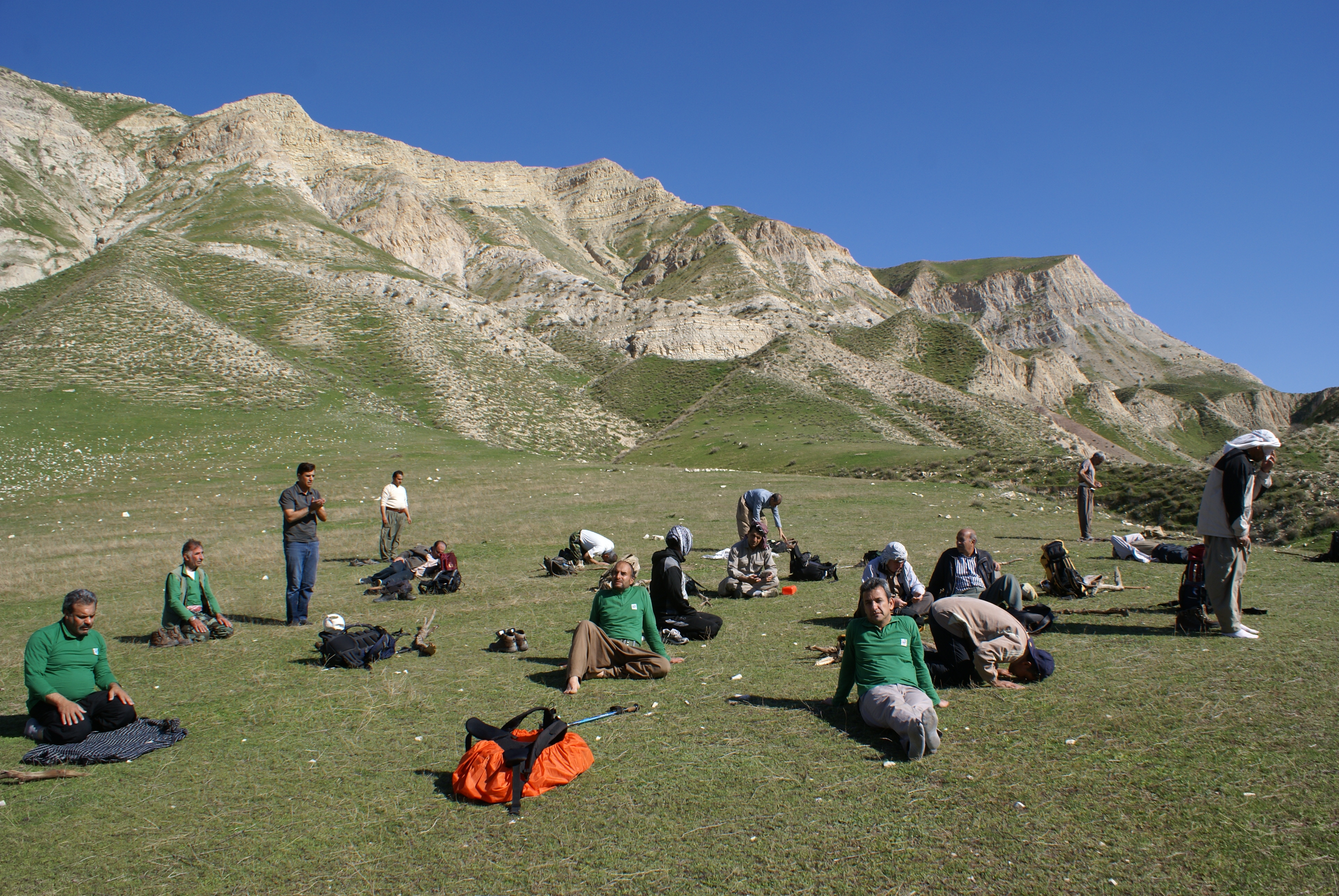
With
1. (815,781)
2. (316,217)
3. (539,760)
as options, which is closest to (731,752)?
(815,781)

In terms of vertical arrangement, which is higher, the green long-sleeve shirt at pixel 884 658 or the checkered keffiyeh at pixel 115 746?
the green long-sleeve shirt at pixel 884 658

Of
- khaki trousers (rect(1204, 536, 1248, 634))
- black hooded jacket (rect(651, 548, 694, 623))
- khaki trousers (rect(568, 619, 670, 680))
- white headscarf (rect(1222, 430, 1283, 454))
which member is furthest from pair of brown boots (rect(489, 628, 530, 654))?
white headscarf (rect(1222, 430, 1283, 454))

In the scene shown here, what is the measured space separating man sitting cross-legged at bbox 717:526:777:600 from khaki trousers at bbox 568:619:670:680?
483 cm

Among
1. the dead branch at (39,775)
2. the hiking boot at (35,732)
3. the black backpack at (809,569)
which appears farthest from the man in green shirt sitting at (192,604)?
the black backpack at (809,569)

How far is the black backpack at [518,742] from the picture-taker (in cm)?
552

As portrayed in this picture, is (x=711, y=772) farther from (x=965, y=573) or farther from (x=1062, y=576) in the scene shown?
(x=1062, y=576)

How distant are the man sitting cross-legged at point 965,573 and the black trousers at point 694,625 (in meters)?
3.19

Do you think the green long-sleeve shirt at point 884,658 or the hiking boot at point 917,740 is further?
the green long-sleeve shirt at point 884,658

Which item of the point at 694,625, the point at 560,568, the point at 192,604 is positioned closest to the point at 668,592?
the point at 694,625

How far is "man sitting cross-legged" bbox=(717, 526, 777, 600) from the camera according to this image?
13.3 meters

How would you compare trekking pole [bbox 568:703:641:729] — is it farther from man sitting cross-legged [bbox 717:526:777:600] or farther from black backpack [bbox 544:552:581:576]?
black backpack [bbox 544:552:581:576]

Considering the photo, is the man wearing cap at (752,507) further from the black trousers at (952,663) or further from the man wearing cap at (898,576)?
the black trousers at (952,663)

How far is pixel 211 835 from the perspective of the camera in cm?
525

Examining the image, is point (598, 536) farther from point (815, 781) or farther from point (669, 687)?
point (815, 781)
